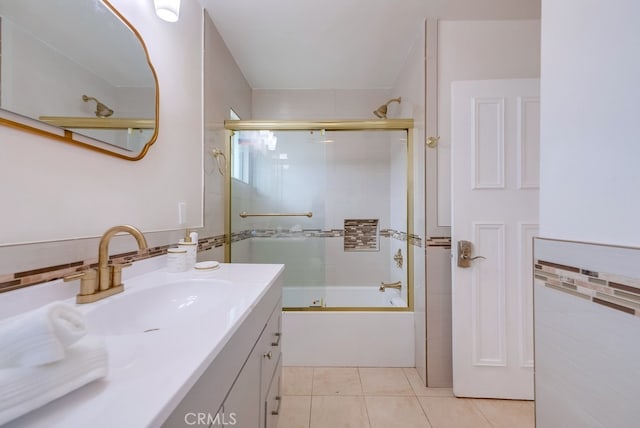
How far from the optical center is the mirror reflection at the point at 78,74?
59 cm

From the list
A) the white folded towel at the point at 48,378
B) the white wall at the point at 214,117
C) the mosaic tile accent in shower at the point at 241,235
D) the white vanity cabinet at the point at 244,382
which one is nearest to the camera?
the white folded towel at the point at 48,378

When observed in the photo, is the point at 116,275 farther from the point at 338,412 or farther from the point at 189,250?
the point at 338,412

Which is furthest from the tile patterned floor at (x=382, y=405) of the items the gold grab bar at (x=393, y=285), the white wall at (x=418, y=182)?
the gold grab bar at (x=393, y=285)

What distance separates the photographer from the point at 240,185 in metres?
2.04

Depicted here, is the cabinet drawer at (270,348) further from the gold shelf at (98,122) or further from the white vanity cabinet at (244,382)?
the gold shelf at (98,122)

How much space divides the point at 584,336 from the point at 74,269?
143cm

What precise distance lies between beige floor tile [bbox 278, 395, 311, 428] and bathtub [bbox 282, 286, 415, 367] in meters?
0.31

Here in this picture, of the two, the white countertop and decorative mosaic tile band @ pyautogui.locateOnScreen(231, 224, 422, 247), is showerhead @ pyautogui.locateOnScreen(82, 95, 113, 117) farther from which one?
decorative mosaic tile band @ pyautogui.locateOnScreen(231, 224, 422, 247)

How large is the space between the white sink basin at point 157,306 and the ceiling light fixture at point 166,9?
116 cm

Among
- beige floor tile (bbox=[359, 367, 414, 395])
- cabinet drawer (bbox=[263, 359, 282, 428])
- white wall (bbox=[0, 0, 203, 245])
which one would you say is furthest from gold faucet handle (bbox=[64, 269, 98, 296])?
beige floor tile (bbox=[359, 367, 414, 395])

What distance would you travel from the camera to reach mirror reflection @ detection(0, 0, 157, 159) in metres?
0.59

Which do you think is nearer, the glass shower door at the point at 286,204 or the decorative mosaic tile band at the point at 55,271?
the decorative mosaic tile band at the point at 55,271

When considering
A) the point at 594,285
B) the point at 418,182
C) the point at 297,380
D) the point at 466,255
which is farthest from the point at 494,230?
the point at 297,380

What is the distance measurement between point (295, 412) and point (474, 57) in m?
2.42
